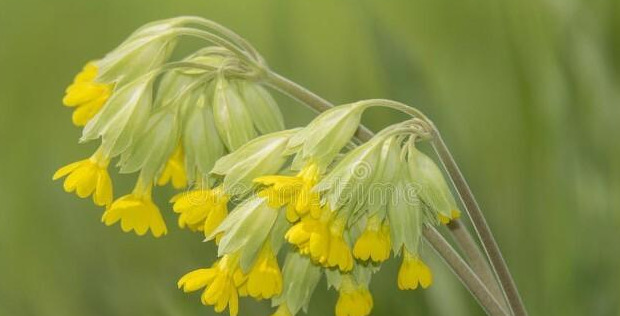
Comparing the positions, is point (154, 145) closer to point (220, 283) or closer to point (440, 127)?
point (220, 283)

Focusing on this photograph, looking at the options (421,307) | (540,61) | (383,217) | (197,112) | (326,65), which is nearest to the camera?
(383,217)

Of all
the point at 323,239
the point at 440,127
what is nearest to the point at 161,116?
the point at 323,239

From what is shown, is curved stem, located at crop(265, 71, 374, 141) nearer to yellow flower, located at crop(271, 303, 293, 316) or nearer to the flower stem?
the flower stem

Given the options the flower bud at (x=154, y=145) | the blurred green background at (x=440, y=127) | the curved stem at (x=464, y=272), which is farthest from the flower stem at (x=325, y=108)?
the blurred green background at (x=440, y=127)

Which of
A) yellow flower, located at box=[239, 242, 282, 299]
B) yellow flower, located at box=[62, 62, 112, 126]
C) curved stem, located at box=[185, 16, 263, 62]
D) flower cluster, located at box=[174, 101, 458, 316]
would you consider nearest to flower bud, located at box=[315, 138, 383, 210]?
flower cluster, located at box=[174, 101, 458, 316]

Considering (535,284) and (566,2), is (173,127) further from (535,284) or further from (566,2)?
(566,2)

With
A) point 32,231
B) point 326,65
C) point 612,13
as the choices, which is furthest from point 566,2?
point 32,231
